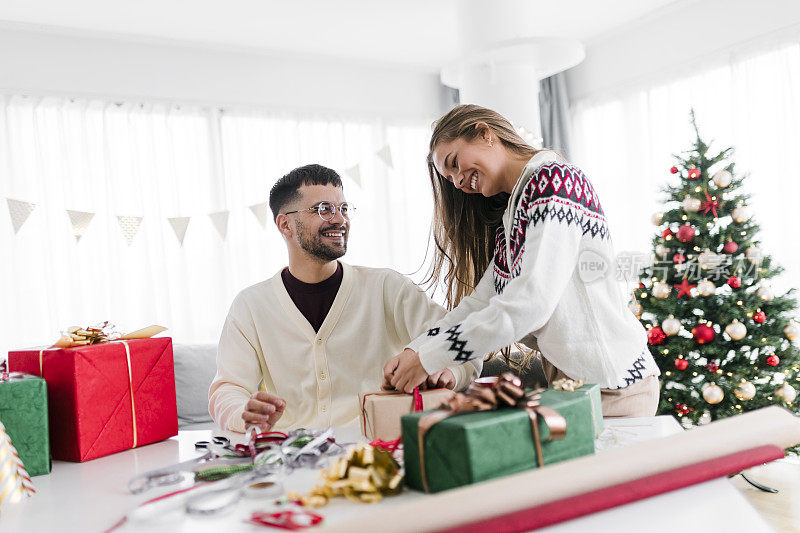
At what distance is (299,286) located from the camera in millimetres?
1976

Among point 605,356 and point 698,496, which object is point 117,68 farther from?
point 698,496

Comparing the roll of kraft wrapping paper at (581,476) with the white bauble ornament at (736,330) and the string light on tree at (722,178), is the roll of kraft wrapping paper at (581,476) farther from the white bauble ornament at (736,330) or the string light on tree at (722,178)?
the string light on tree at (722,178)

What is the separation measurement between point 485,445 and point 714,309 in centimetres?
308

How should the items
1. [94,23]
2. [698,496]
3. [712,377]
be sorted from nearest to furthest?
[698,496] < [712,377] < [94,23]

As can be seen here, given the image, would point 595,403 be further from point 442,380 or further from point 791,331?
point 791,331

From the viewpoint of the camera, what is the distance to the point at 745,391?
3244 mm

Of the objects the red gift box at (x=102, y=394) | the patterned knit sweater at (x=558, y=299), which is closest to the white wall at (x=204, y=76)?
the red gift box at (x=102, y=394)

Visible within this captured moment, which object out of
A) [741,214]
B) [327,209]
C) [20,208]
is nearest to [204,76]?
[20,208]

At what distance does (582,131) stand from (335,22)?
Result: 2175 millimetres

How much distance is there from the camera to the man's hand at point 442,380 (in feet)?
4.42

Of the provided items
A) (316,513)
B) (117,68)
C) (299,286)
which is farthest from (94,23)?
(316,513)

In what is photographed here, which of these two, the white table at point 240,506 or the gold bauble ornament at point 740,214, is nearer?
the white table at point 240,506

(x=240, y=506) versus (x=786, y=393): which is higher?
(x=240, y=506)

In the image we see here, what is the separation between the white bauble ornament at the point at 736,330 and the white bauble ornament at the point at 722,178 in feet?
2.30
